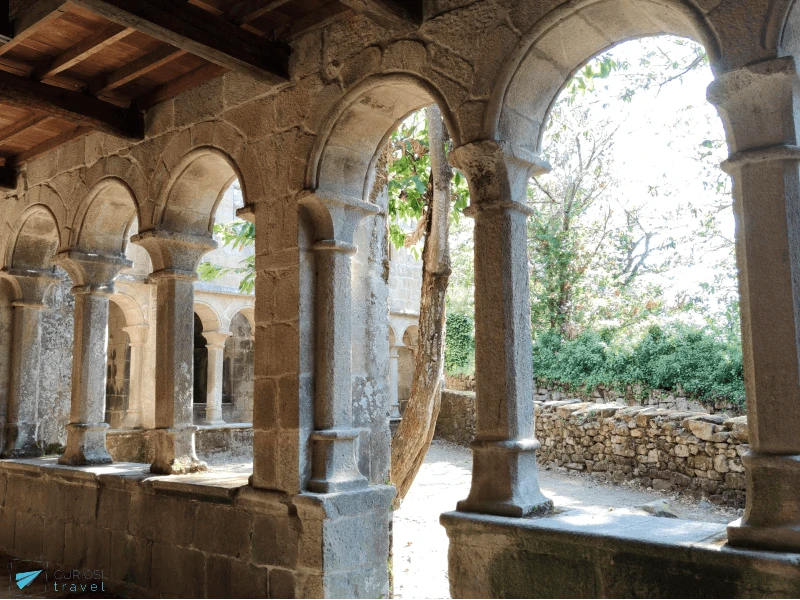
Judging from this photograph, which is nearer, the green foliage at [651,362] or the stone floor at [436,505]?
the stone floor at [436,505]

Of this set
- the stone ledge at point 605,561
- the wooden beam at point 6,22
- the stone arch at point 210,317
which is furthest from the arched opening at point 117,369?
the stone ledge at point 605,561

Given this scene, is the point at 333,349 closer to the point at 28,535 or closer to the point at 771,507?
the point at 771,507

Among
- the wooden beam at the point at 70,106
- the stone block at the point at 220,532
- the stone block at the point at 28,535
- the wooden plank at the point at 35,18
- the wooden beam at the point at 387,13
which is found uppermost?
the wooden plank at the point at 35,18

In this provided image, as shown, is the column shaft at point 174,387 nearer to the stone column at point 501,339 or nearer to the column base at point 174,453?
the column base at point 174,453

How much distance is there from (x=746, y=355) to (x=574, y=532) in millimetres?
795

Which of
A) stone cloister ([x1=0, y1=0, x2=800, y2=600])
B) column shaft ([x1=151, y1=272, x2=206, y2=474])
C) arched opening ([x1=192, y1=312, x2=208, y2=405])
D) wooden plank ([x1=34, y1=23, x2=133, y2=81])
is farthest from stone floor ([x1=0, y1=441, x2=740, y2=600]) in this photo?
arched opening ([x1=192, y1=312, x2=208, y2=405])

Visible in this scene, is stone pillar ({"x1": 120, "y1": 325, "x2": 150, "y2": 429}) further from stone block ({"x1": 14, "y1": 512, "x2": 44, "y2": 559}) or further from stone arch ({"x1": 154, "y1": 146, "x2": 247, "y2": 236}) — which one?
stone arch ({"x1": 154, "y1": 146, "x2": 247, "y2": 236})

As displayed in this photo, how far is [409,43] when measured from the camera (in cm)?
328

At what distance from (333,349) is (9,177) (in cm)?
395

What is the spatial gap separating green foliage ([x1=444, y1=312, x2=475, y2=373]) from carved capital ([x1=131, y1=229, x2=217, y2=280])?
10.7 meters

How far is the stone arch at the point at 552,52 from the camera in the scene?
269cm

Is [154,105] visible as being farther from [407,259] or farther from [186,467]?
[407,259]

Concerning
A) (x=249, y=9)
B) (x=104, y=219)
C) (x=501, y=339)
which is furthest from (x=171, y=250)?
(x=501, y=339)

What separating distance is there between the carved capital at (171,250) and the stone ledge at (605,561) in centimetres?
267
